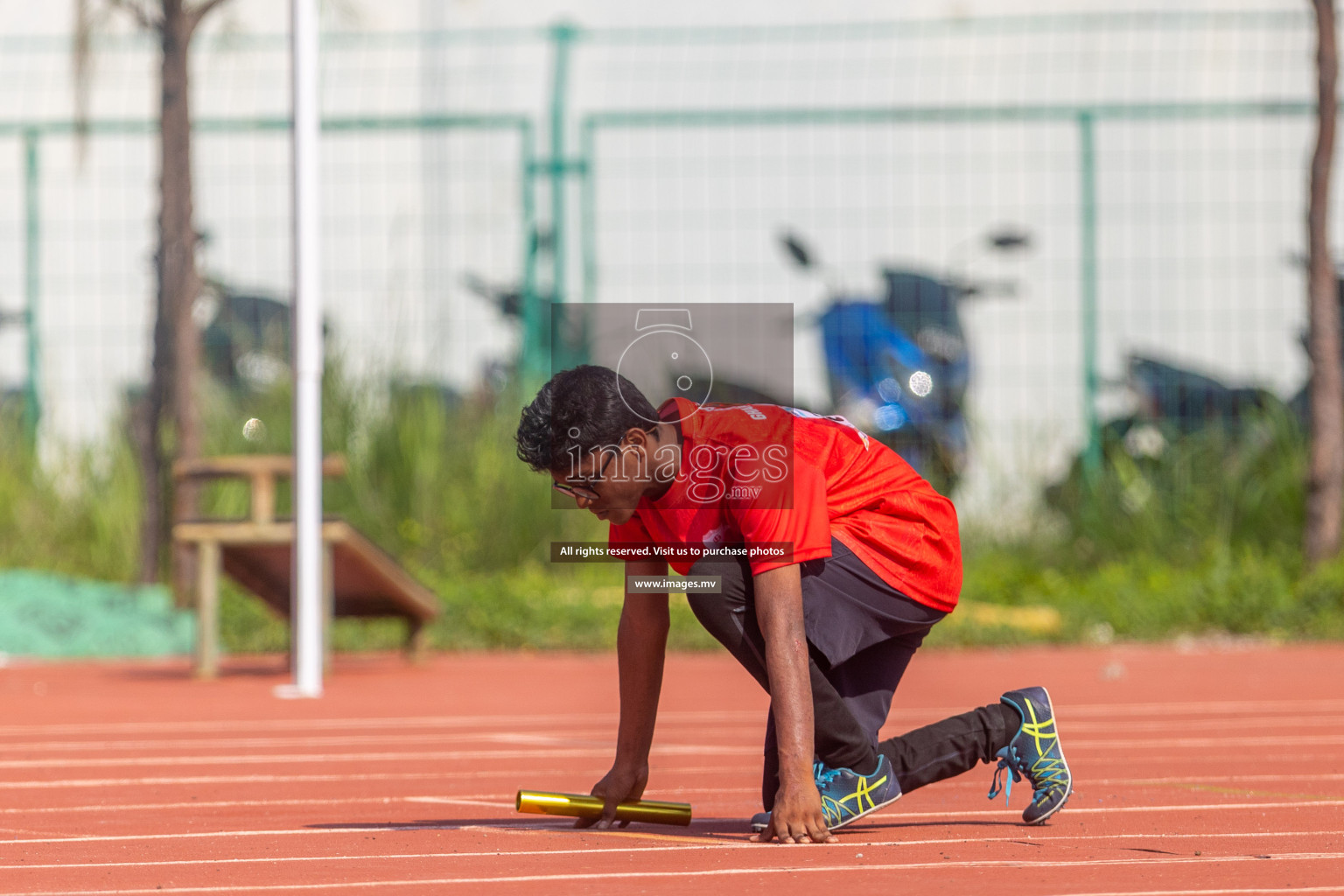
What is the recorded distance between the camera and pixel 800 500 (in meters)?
3.69

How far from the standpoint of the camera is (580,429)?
11.7ft

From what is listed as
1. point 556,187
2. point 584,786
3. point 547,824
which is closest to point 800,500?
point 547,824

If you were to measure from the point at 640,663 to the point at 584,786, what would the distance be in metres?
0.97

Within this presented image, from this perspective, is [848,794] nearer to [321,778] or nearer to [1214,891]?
[1214,891]

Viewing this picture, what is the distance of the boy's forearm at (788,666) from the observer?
3543 mm

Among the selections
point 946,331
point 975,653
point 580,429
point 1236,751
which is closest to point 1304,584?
point 975,653

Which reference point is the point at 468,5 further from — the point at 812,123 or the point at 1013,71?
the point at 1013,71

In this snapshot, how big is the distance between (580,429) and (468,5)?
9059mm

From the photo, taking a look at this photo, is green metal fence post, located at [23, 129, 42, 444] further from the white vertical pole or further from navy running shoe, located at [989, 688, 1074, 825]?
navy running shoe, located at [989, 688, 1074, 825]

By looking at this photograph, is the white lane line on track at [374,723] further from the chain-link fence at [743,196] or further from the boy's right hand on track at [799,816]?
the chain-link fence at [743,196]

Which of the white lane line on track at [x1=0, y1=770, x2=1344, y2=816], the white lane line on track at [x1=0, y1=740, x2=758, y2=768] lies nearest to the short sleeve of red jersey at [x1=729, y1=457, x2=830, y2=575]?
the white lane line on track at [x1=0, y1=770, x2=1344, y2=816]

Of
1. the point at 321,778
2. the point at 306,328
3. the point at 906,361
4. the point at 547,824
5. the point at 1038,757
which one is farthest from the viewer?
the point at 906,361

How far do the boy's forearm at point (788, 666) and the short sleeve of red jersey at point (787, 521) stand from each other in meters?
0.03

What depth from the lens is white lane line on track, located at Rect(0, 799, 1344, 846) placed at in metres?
3.90
